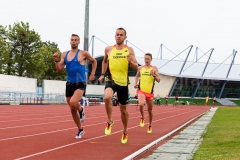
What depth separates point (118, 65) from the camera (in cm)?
829

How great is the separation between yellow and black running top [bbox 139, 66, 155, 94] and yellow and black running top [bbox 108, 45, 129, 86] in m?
3.45

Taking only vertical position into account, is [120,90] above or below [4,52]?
below

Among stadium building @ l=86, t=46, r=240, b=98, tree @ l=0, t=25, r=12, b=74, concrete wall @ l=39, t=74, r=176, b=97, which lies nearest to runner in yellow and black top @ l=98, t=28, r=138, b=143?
concrete wall @ l=39, t=74, r=176, b=97

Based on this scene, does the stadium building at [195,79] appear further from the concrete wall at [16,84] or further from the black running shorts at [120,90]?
the black running shorts at [120,90]

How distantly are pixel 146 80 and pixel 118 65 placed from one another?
143 inches

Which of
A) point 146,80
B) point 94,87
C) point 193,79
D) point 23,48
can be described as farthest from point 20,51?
point 146,80

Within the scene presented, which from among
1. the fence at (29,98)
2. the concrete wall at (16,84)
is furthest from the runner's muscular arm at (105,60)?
the concrete wall at (16,84)

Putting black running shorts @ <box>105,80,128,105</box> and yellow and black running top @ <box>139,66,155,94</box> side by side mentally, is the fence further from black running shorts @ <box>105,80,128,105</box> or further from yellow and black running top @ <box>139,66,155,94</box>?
black running shorts @ <box>105,80,128,105</box>

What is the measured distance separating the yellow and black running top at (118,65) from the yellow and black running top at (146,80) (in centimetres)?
345

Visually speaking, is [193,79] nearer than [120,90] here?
No

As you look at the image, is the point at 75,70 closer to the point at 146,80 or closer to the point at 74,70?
the point at 74,70

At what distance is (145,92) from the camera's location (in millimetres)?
11906

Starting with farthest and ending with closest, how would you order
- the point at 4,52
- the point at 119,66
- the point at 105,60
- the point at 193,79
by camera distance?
the point at 193,79, the point at 4,52, the point at 105,60, the point at 119,66

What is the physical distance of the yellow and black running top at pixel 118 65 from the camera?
27.1 ft
